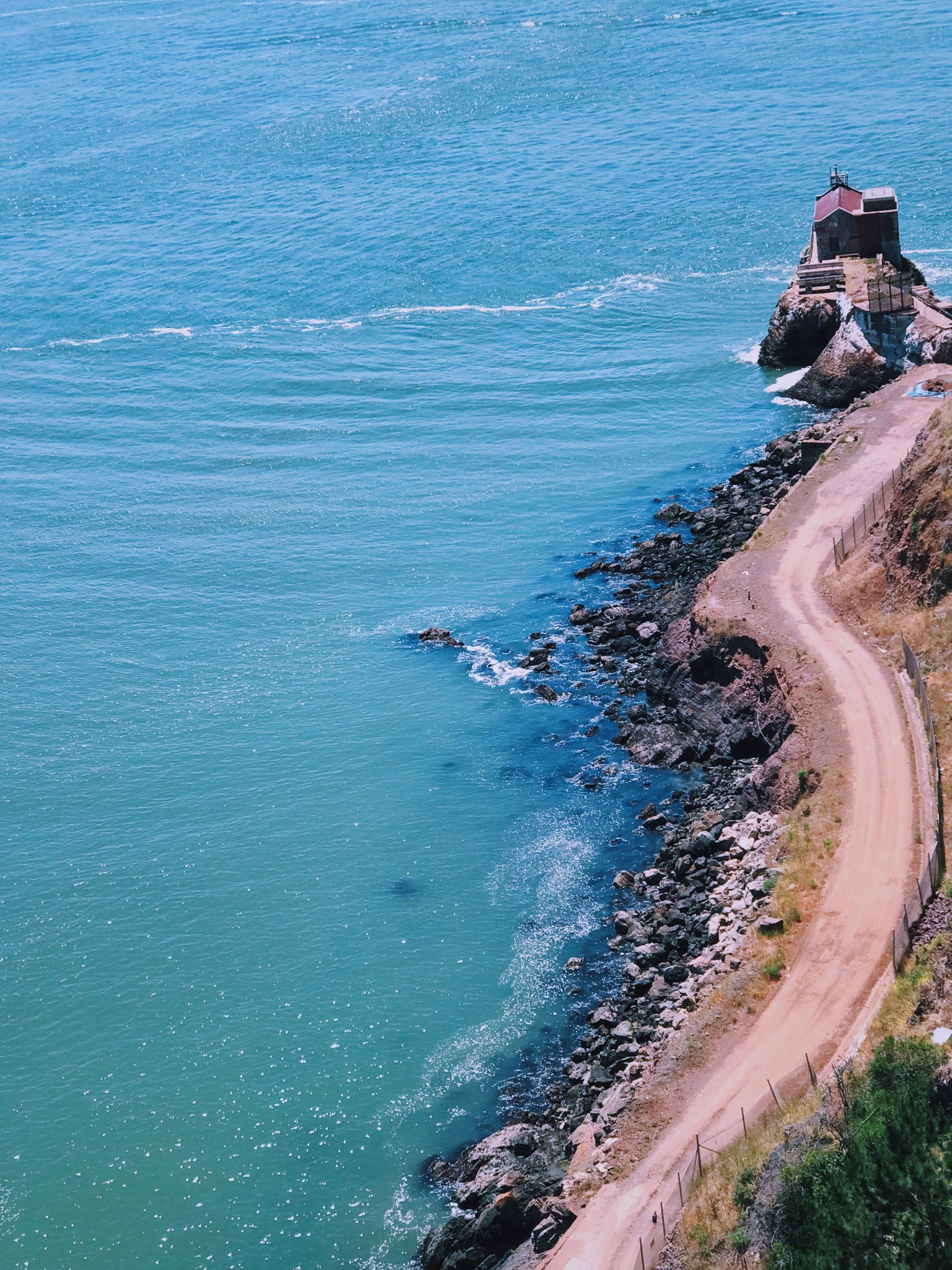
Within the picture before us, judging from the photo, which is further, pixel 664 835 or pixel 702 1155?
pixel 664 835

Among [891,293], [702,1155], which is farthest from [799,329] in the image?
[702,1155]

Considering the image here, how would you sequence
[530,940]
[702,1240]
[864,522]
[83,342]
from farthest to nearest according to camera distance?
[83,342] → [864,522] → [530,940] → [702,1240]

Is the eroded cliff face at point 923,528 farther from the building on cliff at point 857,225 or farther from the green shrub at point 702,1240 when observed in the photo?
the building on cliff at point 857,225

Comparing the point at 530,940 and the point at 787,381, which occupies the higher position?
the point at 787,381

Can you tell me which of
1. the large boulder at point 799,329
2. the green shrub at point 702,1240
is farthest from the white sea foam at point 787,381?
the green shrub at point 702,1240

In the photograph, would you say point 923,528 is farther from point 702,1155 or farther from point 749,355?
point 749,355

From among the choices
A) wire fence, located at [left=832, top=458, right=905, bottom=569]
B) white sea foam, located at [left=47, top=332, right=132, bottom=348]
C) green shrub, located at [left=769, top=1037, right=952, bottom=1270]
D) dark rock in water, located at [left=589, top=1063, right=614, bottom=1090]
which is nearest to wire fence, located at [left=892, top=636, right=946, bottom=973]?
green shrub, located at [left=769, top=1037, right=952, bottom=1270]
